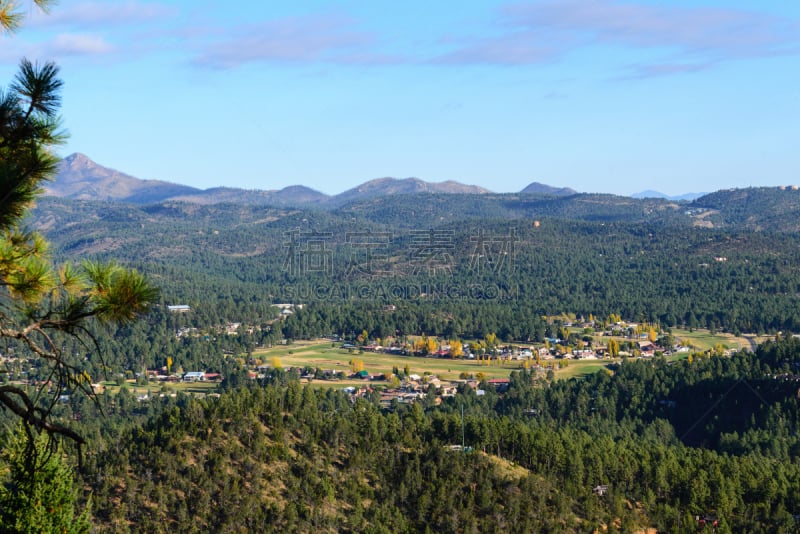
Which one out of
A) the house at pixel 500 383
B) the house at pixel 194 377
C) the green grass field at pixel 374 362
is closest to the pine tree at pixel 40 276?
the house at pixel 500 383

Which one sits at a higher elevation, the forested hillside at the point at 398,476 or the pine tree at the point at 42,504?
the pine tree at the point at 42,504

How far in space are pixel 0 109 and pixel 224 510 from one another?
46116 mm

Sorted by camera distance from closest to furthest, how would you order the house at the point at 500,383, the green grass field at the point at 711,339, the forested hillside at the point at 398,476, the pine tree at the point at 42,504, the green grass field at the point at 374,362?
1. the pine tree at the point at 42,504
2. the forested hillside at the point at 398,476
3. the house at the point at 500,383
4. the green grass field at the point at 374,362
5. the green grass field at the point at 711,339

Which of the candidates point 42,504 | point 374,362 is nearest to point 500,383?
point 374,362

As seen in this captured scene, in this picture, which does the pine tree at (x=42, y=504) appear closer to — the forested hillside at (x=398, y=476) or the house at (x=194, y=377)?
the forested hillside at (x=398, y=476)

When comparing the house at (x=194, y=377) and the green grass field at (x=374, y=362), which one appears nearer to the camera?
the house at (x=194, y=377)

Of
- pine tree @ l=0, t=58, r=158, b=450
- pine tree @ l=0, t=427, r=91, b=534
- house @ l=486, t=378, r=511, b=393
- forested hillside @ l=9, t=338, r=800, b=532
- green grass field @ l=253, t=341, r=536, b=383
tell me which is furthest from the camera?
green grass field @ l=253, t=341, r=536, b=383

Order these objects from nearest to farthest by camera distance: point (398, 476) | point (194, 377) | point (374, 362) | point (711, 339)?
point (398, 476)
point (194, 377)
point (374, 362)
point (711, 339)

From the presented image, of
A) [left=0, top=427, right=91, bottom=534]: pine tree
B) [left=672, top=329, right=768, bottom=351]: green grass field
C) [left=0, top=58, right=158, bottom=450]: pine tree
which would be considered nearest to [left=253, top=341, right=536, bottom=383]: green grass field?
[left=672, top=329, right=768, bottom=351]: green grass field

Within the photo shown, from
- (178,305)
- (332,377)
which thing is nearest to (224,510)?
(332,377)

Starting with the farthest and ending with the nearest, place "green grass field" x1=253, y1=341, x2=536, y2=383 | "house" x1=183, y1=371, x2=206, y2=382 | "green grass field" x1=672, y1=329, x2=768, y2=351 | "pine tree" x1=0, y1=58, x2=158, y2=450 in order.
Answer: "green grass field" x1=672, y1=329, x2=768, y2=351 < "green grass field" x1=253, y1=341, x2=536, y2=383 < "house" x1=183, y1=371, x2=206, y2=382 < "pine tree" x1=0, y1=58, x2=158, y2=450

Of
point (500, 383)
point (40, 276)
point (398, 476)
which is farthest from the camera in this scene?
point (500, 383)

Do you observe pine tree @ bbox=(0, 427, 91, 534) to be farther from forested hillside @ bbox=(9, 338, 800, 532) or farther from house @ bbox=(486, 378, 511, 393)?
house @ bbox=(486, 378, 511, 393)

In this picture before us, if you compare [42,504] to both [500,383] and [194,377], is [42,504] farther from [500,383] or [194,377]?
[194,377]
